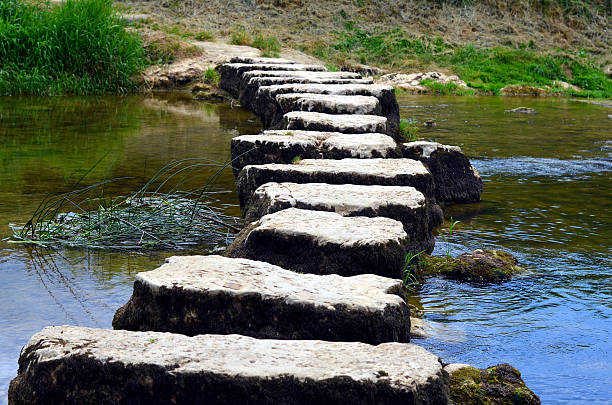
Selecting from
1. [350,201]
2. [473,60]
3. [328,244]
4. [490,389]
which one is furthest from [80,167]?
[473,60]

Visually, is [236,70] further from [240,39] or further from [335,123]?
[335,123]

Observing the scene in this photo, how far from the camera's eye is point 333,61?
15.5 meters

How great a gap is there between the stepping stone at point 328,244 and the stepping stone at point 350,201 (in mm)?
219

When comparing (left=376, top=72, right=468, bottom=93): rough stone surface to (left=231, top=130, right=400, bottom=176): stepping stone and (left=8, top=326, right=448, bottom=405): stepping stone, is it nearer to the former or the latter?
(left=231, top=130, right=400, bottom=176): stepping stone

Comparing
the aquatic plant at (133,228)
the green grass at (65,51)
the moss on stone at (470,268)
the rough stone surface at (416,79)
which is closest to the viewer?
the moss on stone at (470,268)

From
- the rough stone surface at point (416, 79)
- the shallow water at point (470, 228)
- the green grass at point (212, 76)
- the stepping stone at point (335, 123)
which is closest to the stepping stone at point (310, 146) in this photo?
the stepping stone at point (335, 123)

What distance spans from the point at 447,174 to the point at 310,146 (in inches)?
64.5

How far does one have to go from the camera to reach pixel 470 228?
15.2 feet

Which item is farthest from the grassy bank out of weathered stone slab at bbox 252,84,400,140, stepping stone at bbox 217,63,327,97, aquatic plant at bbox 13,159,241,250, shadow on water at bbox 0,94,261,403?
aquatic plant at bbox 13,159,241,250

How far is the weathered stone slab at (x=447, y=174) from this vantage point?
17.4 ft

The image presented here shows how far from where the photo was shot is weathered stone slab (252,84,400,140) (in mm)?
5672

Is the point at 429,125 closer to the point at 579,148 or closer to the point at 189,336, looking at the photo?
the point at 579,148

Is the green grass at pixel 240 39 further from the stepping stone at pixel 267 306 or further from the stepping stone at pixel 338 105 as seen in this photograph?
the stepping stone at pixel 267 306

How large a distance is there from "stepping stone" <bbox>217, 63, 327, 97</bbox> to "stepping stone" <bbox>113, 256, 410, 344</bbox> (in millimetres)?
6124
